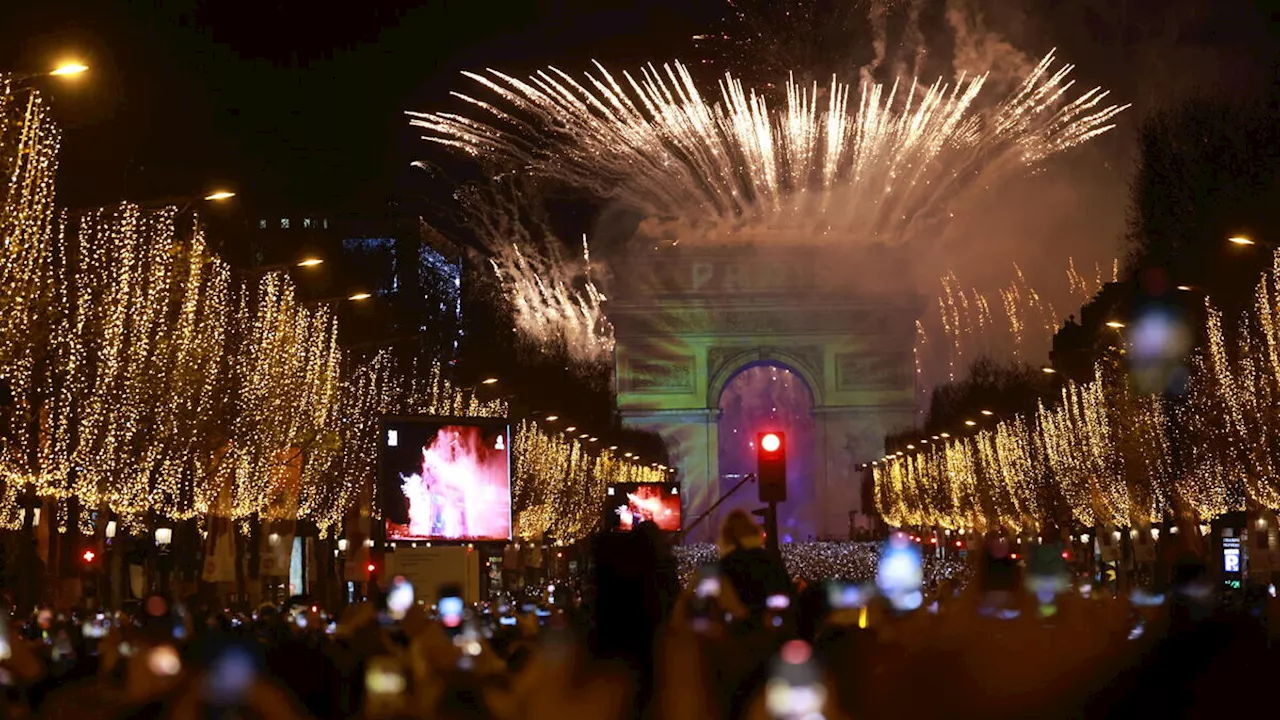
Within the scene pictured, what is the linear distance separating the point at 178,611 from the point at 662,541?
6429mm

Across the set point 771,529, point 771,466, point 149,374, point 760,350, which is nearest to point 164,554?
point 149,374

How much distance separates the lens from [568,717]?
11008 millimetres

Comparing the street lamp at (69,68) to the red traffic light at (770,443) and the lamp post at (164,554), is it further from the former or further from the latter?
the lamp post at (164,554)

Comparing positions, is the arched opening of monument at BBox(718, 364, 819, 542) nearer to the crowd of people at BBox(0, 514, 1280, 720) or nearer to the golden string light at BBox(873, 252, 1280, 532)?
the golden string light at BBox(873, 252, 1280, 532)

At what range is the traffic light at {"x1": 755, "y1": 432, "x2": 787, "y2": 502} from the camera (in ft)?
69.8

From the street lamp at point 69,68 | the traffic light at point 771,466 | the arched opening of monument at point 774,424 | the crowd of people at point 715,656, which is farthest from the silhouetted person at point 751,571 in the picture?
the arched opening of monument at point 774,424

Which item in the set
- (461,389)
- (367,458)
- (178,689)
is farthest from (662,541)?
(461,389)

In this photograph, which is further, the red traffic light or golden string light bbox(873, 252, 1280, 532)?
golden string light bbox(873, 252, 1280, 532)

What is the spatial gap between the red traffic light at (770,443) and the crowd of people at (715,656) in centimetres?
155

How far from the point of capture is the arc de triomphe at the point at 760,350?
162m

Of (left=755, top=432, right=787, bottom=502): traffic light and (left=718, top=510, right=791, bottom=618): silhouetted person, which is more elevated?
(left=755, top=432, right=787, bottom=502): traffic light

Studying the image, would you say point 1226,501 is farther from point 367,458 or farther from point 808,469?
point 808,469

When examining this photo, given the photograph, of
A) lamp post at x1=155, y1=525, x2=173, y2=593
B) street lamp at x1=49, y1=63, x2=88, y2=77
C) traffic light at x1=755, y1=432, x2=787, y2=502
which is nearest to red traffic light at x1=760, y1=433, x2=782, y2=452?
traffic light at x1=755, y1=432, x2=787, y2=502

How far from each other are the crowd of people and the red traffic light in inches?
61.0
